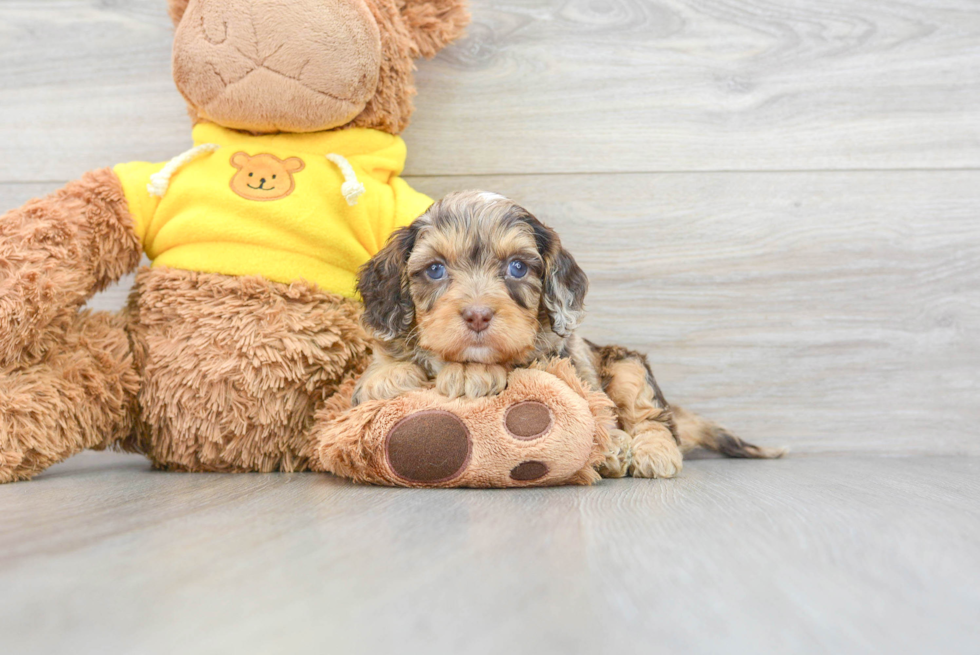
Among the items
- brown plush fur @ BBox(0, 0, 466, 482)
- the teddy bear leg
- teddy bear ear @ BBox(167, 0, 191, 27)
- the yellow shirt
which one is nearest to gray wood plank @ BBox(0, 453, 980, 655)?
the teddy bear leg

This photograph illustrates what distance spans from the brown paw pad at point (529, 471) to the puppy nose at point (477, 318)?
289mm

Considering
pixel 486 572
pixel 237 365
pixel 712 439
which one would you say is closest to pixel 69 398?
pixel 237 365

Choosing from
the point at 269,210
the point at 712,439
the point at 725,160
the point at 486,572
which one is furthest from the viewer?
the point at 725,160

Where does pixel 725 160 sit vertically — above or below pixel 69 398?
above

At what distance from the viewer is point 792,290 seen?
2.36 meters

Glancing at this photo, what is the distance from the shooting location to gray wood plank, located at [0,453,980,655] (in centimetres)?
73

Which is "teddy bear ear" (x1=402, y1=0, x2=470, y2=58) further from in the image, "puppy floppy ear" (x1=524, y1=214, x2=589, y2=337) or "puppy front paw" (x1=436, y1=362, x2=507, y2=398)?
"puppy front paw" (x1=436, y1=362, x2=507, y2=398)

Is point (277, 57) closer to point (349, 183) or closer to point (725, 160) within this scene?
point (349, 183)

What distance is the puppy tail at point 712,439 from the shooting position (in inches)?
85.7

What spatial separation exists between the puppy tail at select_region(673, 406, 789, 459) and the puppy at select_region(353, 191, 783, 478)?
0.37m

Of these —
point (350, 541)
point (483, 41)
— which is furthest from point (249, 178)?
point (350, 541)

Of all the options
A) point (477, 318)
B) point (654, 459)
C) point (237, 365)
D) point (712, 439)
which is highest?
point (477, 318)

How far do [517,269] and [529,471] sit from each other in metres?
0.44

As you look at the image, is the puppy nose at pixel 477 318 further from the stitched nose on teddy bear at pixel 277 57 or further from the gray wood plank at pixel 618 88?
the gray wood plank at pixel 618 88
